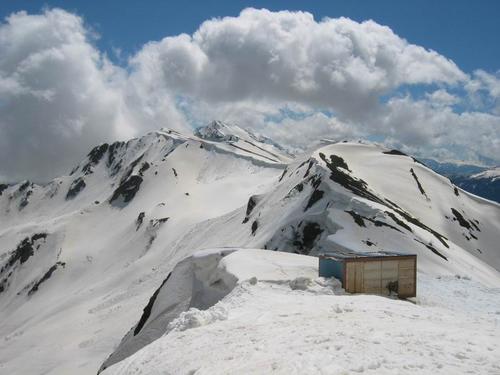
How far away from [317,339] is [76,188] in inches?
7249

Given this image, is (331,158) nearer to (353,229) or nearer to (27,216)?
(353,229)

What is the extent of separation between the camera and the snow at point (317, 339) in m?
10.9

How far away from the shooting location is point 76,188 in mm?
183000

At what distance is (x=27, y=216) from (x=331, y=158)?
532 ft

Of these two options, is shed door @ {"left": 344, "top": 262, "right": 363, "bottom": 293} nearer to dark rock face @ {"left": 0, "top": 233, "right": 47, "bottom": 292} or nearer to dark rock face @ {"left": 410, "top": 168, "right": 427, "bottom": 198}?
dark rock face @ {"left": 410, "top": 168, "right": 427, "bottom": 198}

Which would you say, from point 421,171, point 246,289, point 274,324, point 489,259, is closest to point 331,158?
point 421,171

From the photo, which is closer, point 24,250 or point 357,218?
point 357,218

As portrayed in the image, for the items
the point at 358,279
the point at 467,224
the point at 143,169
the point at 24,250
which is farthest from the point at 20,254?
the point at 358,279

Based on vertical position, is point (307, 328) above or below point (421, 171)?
below

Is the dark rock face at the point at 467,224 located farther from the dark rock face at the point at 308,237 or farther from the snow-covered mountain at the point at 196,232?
the dark rock face at the point at 308,237

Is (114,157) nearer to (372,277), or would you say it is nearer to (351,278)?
(351,278)

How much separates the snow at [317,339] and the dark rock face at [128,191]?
367 ft

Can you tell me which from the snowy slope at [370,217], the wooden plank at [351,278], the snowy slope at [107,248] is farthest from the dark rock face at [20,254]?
the wooden plank at [351,278]

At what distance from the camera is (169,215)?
94.4 m
